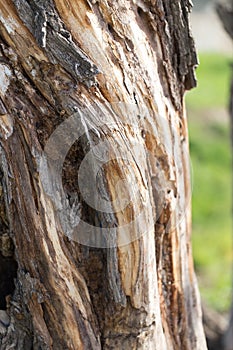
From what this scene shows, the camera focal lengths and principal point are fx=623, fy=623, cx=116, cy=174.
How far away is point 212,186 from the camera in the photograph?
7711 millimetres

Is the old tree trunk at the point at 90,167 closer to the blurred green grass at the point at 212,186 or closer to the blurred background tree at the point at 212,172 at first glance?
the blurred background tree at the point at 212,172

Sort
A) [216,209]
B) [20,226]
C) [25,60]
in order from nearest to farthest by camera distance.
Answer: [25,60], [20,226], [216,209]

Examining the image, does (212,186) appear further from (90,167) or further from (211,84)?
(90,167)

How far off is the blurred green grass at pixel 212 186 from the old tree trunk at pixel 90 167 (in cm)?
271

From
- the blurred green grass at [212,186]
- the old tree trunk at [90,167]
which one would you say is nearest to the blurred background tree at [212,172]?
the blurred green grass at [212,186]

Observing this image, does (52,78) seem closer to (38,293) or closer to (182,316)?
(38,293)

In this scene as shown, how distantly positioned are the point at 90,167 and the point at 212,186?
611cm

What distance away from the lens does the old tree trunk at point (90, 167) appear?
1.62m

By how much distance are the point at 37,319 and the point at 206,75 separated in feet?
31.3

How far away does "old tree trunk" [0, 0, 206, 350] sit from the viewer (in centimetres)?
162

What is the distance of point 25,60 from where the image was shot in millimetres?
1610

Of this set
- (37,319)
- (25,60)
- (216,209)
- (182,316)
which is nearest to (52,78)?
(25,60)

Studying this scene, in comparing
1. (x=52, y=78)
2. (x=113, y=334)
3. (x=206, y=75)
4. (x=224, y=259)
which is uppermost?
(x=206, y=75)

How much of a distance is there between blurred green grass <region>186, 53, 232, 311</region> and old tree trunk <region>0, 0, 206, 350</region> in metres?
2.71
